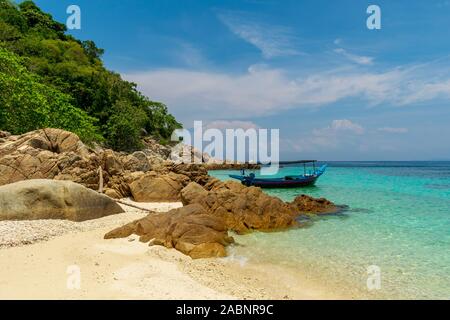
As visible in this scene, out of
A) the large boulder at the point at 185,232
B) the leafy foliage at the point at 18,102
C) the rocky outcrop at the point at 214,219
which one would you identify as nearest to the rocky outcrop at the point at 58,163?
the leafy foliage at the point at 18,102

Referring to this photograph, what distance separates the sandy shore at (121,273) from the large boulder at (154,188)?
9.79 meters

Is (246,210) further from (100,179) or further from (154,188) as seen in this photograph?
(100,179)

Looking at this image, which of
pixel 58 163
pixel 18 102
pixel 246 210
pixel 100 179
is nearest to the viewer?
pixel 246 210

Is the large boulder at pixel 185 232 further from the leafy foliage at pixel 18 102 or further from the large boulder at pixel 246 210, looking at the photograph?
the leafy foliage at pixel 18 102

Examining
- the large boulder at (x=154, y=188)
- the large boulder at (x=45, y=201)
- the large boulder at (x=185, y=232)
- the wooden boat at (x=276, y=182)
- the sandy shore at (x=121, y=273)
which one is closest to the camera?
the sandy shore at (x=121, y=273)

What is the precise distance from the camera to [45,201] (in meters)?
12.8

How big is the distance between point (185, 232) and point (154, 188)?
11.2 meters

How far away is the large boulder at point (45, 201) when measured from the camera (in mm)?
12391

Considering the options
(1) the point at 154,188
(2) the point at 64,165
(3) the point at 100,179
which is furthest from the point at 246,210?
(2) the point at 64,165

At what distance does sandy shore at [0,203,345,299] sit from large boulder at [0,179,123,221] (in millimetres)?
1130

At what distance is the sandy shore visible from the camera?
6727 mm
